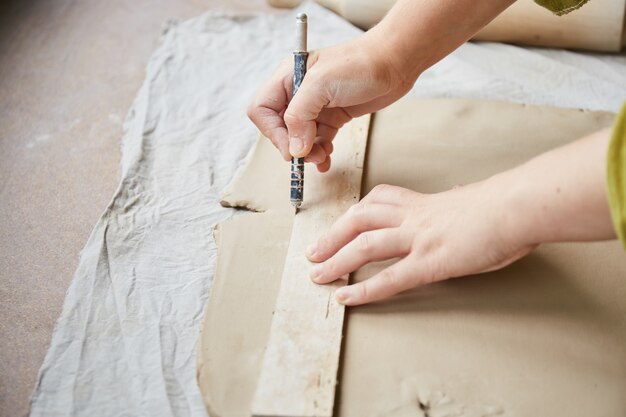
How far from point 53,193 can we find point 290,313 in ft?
2.47

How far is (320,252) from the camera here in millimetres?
1308

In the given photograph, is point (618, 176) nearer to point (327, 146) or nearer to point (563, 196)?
point (563, 196)

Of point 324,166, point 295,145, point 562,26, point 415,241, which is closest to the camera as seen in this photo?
point 415,241

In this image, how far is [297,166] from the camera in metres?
1.43

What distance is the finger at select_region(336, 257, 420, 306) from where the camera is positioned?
1.19 m

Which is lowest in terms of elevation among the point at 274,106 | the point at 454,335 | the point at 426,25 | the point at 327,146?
the point at 454,335

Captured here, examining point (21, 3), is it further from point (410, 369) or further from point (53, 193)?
point (410, 369)

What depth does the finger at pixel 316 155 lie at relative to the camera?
1.48 meters

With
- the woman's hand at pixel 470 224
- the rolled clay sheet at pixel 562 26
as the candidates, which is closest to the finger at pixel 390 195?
the woman's hand at pixel 470 224

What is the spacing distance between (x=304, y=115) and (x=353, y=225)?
0.90 feet

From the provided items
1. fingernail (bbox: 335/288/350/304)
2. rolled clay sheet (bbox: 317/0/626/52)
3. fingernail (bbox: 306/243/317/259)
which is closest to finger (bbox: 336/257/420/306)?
fingernail (bbox: 335/288/350/304)

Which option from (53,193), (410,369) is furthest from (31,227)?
(410,369)

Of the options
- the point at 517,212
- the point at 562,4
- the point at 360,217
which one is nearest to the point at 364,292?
the point at 360,217

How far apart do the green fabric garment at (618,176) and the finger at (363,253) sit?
37 centimetres
